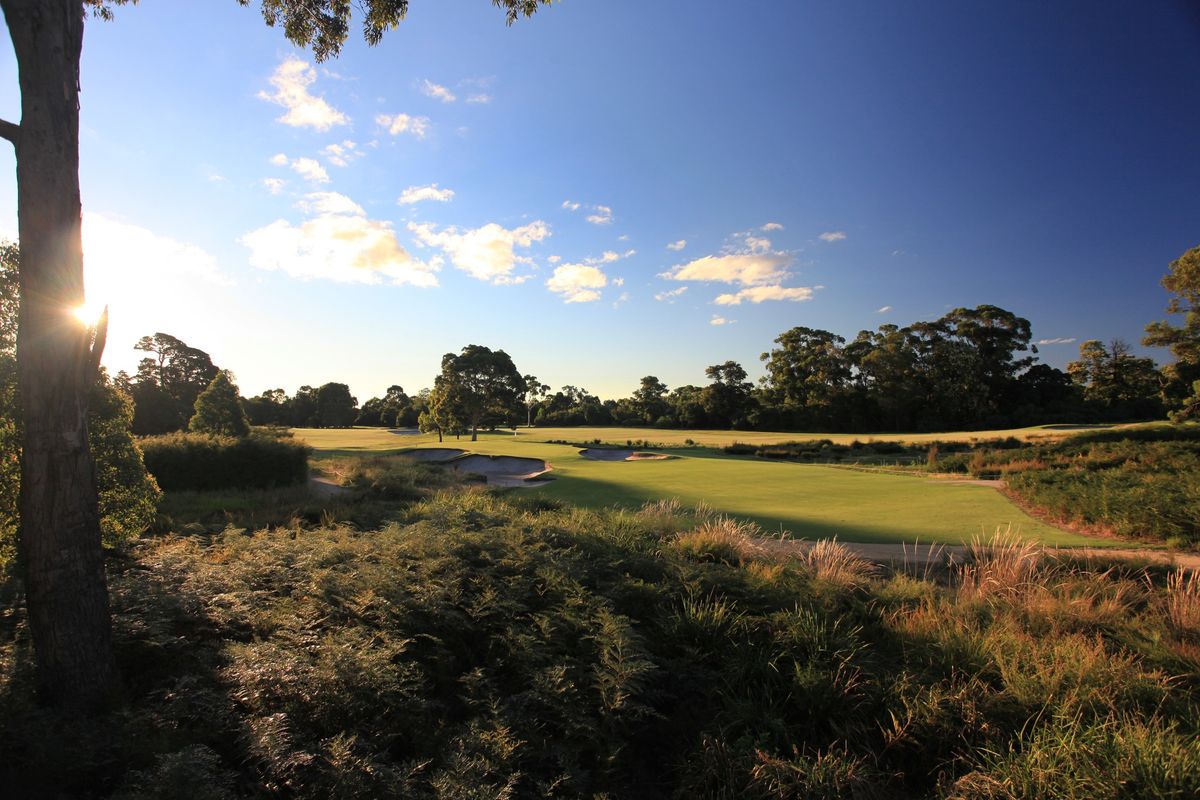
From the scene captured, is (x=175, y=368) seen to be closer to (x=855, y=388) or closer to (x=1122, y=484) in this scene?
(x=1122, y=484)

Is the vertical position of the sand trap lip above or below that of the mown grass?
below

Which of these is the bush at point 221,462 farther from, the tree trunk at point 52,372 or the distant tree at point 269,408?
the distant tree at point 269,408

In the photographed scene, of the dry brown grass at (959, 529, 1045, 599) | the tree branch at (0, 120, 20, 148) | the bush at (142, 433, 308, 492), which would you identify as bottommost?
the dry brown grass at (959, 529, 1045, 599)

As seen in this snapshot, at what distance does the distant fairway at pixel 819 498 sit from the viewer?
9.77 m

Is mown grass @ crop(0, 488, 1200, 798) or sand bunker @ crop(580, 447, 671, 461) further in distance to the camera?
sand bunker @ crop(580, 447, 671, 461)

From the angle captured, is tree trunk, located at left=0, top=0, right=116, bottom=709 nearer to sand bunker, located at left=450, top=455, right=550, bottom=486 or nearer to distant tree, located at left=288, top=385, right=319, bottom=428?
sand bunker, located at left=450, top=455, right=550, bottom=486

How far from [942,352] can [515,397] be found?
43.9 meters

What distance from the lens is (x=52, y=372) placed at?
317cm

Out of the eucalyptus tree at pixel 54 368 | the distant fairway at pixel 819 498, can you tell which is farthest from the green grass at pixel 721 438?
the eucalyptus tree at pixel 54 368

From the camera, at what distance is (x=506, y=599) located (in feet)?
14.6

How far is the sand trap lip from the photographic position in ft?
74.9

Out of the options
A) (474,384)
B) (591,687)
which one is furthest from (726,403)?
(591,687)

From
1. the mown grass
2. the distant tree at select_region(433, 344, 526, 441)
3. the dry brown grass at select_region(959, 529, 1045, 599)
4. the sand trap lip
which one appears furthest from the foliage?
the distant tree at select_region(433, 344, 526, 441)

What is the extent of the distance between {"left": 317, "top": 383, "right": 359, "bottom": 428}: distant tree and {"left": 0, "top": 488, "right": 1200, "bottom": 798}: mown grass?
7597 cm
